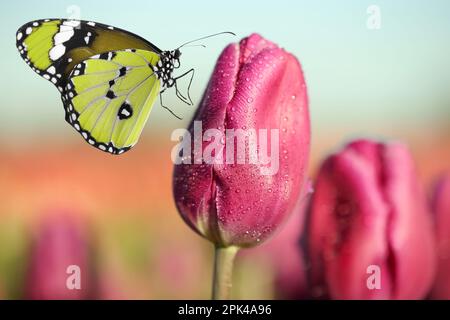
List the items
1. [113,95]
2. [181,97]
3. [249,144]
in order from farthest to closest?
1. [181,97]
2. [113,95]
3. [249,144]

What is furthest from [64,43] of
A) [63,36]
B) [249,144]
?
[249,144]

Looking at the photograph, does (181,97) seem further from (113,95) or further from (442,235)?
(442,235)

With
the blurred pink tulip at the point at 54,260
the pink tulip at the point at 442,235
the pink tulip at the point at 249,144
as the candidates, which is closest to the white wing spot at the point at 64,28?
the blurred pink tulip at the point at 54,260

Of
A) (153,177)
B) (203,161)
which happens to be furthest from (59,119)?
(203,161)

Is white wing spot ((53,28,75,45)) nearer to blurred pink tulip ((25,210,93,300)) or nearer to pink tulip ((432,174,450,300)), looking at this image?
blurred pink tulip ((25,210,93,300))

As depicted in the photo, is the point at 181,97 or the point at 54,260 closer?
the point at 54,260
